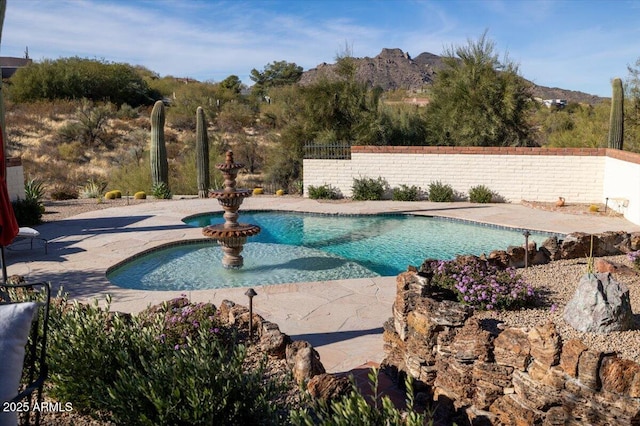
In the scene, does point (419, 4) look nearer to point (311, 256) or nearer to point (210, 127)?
point (210, 127)

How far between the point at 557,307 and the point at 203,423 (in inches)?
149

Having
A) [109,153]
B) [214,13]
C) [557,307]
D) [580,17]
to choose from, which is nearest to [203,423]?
[557,307]

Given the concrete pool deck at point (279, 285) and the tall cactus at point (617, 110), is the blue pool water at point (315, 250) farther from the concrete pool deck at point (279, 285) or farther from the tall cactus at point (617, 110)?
the tall cactus at point (617, 110)

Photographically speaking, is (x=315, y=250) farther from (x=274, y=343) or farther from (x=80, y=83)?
(x=80, y=83)

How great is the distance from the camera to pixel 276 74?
51938 mm

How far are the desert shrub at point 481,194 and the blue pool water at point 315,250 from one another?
2.43 metres

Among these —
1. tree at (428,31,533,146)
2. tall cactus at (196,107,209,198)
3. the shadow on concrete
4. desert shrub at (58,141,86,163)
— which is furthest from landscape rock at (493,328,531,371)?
desert shrub at (58,141,86,163)

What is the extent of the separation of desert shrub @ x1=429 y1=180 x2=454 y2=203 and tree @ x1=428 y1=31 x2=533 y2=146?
315 centimetres

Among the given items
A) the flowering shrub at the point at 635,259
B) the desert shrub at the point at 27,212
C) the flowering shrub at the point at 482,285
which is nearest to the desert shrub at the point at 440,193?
the flowering shrub at the point at 635,259

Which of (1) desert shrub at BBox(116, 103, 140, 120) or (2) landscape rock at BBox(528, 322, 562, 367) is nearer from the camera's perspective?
(2) landscape rock at BBox(528, 322, 562, 367)

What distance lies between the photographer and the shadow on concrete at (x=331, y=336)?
5770mm

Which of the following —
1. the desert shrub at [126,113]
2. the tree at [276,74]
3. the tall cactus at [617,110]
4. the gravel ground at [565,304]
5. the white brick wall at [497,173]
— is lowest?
the gravel ground at [565,304]

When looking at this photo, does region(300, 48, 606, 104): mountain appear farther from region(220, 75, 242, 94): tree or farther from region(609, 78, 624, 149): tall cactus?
region(609, 78, 624, 149): tall cactus

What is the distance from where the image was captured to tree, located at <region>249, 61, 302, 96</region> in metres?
50.3
